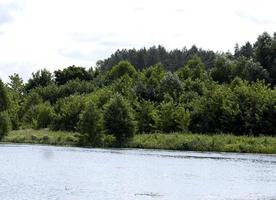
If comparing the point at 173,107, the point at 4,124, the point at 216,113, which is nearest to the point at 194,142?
the point at 216,113

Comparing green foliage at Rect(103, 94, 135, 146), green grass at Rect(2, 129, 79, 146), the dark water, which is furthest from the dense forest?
the dark water

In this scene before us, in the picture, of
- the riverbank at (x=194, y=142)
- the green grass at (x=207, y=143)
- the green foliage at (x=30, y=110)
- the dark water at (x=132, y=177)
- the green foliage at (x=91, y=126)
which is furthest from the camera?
the green foliage at (x=30, y=110)

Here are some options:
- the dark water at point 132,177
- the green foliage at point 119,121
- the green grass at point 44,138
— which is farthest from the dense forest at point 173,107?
the dark water at point 132,177

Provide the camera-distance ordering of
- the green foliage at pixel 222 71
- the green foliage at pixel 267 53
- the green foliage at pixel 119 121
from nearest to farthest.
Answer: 1. the green foliage at pixel 119 121
2. the green foliage at pixel 267 53
3. the green foliage at pixel 222 71

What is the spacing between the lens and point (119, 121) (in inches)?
4744

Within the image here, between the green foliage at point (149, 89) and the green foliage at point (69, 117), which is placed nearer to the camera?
the green foliage at point (69, 117)

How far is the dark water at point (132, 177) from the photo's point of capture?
51.4 metres

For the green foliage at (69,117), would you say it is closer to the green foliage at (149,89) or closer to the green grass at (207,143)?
the green foliage at (149,89)

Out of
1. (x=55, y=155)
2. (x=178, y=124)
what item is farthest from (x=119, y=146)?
(x=55, y=155)

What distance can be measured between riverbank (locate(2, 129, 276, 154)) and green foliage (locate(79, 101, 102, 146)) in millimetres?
2905

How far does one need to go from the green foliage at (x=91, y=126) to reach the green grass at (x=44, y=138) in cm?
405

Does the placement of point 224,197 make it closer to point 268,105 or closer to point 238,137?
point 238,137

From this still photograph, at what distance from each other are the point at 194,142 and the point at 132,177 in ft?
171

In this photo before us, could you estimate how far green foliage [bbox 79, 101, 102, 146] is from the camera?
390ft
